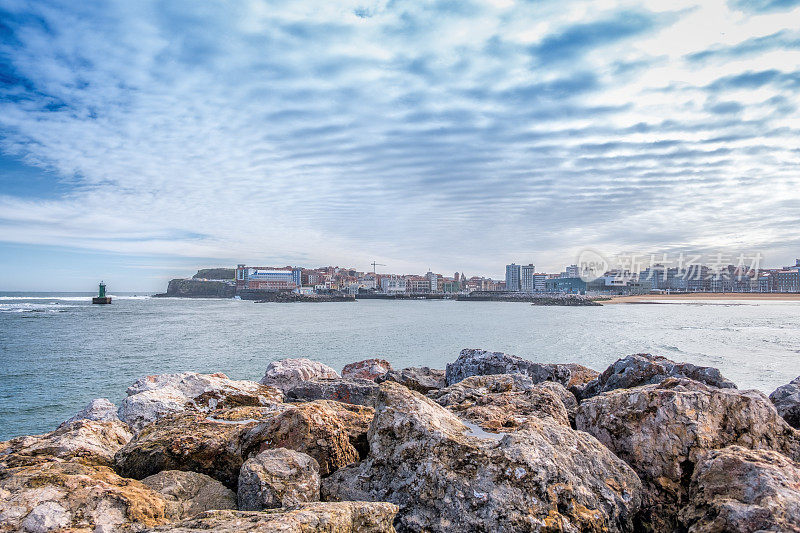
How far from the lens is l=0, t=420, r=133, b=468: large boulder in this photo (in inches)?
148

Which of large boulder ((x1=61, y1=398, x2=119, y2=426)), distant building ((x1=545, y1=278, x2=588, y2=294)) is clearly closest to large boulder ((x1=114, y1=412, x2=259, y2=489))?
large boulder ((x1=61, y1=398, x2=119, y2=426))

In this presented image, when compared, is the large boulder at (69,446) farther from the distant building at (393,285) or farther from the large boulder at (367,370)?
the distant building at (393,285)

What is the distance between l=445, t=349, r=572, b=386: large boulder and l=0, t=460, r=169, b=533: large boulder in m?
6.04

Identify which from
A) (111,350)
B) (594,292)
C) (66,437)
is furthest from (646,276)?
(66,437)

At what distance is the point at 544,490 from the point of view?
9.42 feet

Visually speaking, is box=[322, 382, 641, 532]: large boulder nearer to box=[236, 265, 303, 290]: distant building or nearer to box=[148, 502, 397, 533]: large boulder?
box=[148, 502, 397, 533]: large boulder

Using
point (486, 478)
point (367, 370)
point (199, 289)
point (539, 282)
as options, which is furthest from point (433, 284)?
point (486, 478)

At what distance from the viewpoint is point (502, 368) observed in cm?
827

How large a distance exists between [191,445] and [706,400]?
4.22 meters

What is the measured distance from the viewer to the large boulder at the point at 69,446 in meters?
3.75

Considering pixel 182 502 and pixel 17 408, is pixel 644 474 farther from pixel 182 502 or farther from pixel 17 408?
pixel 17 408

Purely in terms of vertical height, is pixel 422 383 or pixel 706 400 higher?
pixel 706 400

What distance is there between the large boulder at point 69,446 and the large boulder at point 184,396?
2.46ft

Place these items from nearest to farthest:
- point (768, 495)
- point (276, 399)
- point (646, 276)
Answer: point (768, 495)
point (276, 399)
point (646, 276)
